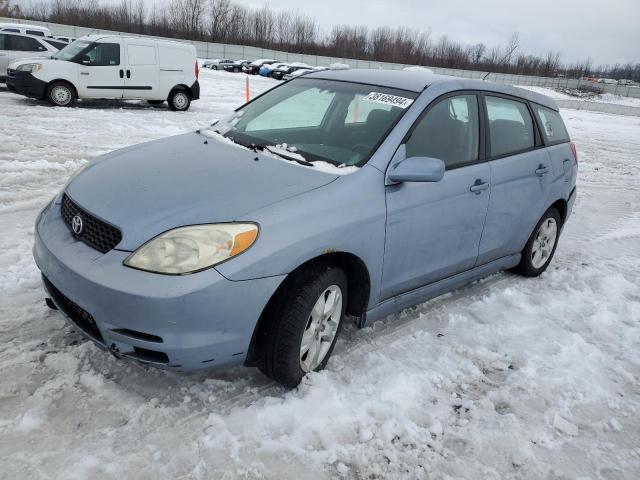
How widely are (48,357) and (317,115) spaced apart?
2.34 meters

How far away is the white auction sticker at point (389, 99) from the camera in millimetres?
3348

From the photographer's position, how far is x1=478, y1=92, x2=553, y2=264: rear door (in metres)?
3.85

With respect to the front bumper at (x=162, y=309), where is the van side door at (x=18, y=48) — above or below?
above

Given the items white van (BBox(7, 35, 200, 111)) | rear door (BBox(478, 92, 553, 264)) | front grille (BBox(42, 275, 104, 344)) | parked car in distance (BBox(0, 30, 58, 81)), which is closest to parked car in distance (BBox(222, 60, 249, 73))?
parked car in distance (BBox(0, 30, 58, 81))

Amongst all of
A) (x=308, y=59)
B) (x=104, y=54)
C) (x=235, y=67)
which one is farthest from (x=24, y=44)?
(x=308, y=59)

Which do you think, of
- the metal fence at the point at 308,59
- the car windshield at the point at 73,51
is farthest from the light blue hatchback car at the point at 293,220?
the metal fence at the point at 308,59

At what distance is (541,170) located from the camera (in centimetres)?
430

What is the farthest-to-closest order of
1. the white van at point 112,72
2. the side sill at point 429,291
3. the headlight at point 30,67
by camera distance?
the white van at point 112,72, the headlight at point 30,67, the side sill at point 429,291

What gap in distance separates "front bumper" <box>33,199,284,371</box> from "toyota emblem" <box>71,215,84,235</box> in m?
0.12

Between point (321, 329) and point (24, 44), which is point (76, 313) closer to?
point (321, 329)

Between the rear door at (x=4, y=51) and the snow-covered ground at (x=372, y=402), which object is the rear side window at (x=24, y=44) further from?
the snow-covered ground at (x=372, y=402)

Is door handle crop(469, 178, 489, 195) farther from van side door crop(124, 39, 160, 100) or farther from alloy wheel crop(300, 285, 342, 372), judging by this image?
van side door crop(124, 39, 160, 100)

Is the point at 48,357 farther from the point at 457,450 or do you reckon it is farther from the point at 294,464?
the point at 457,450

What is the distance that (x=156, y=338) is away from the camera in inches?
92.5
